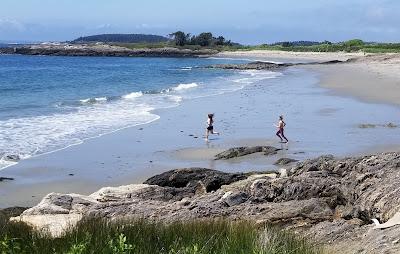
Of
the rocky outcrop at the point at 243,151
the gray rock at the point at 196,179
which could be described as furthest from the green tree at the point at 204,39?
the gray rock at the point at 196,179

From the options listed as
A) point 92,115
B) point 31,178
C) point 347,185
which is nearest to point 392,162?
point 347,185

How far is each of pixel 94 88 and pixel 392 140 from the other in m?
29.5

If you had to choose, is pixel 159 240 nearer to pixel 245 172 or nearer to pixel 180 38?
pixel 245 172

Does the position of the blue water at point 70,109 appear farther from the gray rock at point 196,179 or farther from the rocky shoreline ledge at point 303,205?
the rocky shoreline ledge at point 303,205

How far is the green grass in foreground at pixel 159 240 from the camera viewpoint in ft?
14.1

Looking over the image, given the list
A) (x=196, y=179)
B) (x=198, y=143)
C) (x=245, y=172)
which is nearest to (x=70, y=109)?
(x=198, y=143)

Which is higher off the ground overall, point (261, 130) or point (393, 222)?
point (393, 222)

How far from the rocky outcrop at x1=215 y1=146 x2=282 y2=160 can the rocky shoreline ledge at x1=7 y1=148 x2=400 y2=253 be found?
22.3 feet

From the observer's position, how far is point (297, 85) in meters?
43.9

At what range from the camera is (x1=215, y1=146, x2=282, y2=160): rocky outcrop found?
17125 mm

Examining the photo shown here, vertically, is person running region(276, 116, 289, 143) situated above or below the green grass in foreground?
below

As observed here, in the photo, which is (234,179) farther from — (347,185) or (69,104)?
(69,104)

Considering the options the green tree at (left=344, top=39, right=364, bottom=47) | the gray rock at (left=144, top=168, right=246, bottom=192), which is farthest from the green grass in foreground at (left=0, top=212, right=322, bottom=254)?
the green tree at (left=344, top=39, right=364, bottom=47)

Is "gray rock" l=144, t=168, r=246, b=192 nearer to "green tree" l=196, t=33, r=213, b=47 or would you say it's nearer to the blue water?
the blue water
